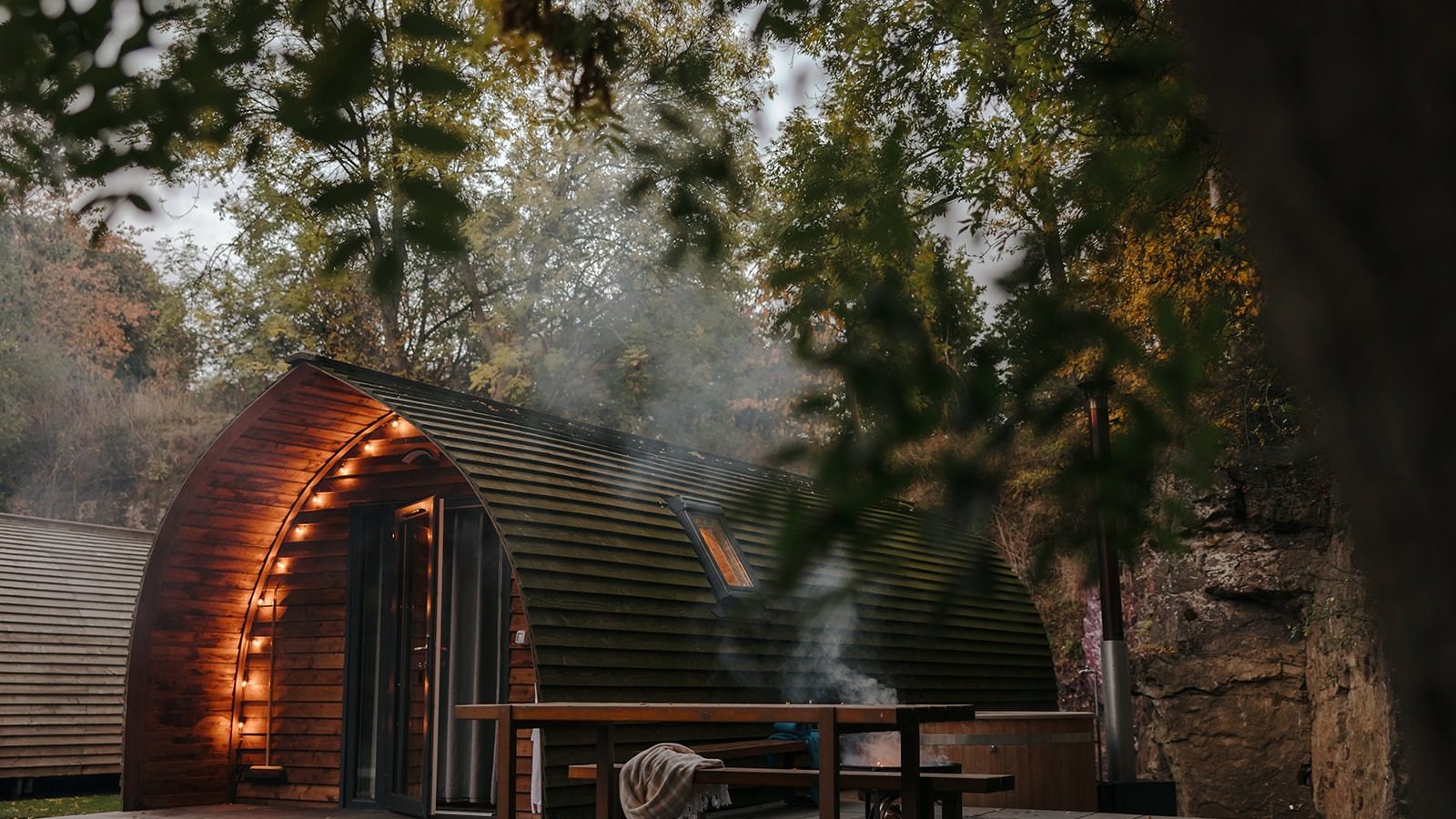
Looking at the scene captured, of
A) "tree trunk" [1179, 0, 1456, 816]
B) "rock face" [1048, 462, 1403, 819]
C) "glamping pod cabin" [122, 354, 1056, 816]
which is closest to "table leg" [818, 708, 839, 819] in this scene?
"glamping pod cabin" [122, 354, 1056, 816]

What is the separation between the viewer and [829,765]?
17.2 ft

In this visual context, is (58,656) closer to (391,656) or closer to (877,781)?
(391,656)

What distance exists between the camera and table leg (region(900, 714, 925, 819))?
5359 mm

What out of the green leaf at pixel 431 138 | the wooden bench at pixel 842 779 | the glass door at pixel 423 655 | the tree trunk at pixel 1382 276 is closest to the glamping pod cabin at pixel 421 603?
the glass door at pixel 423 655

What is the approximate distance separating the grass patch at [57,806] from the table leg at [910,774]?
7.29 m

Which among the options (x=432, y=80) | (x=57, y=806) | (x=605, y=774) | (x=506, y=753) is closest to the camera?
(x=432, y=80)

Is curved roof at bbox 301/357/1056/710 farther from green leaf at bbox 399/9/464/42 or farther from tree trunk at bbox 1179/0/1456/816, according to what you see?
tree trunk at bbox 1179/0/1456/816

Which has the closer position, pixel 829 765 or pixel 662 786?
pixel 829 765

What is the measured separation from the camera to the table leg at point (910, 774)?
536 centimetres

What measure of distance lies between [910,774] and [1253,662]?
6534 millimetres

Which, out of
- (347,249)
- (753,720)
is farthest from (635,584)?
(347,249)

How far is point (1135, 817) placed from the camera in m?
7.36

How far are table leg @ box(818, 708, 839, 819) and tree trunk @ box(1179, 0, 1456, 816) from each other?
4665 mm

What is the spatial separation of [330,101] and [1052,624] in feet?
57.9
